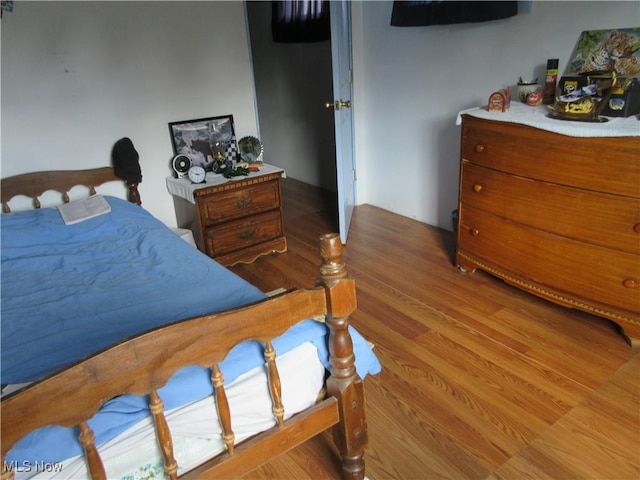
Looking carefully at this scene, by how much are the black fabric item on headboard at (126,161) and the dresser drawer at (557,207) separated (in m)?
1.95

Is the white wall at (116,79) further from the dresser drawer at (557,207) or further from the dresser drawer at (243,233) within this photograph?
the dresser drawer at (557,207)

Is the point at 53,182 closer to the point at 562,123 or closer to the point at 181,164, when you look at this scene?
the point at 181,164

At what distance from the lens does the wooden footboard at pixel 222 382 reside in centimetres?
89

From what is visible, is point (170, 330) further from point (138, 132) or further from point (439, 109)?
point (439, 109)

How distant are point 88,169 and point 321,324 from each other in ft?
→ 6.96

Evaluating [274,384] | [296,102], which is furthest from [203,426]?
[296,102]

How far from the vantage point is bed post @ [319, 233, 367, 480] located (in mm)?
1230

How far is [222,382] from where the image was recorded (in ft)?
3.72

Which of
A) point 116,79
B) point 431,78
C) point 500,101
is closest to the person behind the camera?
point 500,101

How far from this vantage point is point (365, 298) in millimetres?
2672

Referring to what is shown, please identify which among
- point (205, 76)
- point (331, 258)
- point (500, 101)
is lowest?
point (331, 258)

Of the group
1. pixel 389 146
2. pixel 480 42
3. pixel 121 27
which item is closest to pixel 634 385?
pixel 480 42

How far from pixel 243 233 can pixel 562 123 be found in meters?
1.92

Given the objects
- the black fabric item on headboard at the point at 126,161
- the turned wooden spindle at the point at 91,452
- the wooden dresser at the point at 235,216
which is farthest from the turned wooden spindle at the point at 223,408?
the black fabric item on headboard at the point at 126,161
